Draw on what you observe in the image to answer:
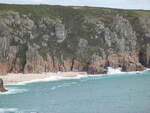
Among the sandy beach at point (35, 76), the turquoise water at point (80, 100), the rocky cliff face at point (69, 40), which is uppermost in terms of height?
the rocky cliff face at point (69, 40)

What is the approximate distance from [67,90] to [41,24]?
6396 cm

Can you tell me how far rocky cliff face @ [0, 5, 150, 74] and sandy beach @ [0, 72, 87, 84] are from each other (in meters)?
5.06

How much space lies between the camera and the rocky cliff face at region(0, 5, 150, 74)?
12256 cm

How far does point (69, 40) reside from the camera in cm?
13575

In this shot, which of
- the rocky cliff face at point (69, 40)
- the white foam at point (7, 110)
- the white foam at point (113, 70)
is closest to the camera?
the white foam at point (7, 110)

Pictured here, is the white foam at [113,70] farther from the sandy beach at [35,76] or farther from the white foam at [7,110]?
the white foam at [7,110]

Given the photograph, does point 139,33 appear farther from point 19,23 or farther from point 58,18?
point 19,23

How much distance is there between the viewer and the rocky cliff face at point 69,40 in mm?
122562

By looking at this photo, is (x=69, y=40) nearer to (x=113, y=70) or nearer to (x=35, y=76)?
(x=113, y=70)

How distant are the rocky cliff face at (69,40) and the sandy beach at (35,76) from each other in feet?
16.6

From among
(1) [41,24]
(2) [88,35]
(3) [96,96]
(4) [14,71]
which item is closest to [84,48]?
(2) [88,35]

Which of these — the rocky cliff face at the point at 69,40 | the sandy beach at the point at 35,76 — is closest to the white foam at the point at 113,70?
the rocky cliff face at the point at 69,40

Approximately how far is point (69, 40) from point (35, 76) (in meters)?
28.7

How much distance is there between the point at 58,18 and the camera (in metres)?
144
